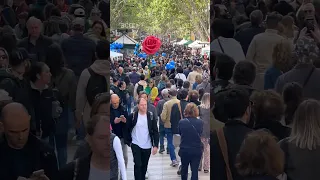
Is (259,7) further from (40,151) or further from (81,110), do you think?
(40,151)

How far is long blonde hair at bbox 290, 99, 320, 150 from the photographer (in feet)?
10.1

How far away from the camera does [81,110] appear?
300 centimetres

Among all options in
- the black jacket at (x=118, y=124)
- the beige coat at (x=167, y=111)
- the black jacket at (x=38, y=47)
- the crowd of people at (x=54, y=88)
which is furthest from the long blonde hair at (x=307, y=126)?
the beige coat at (x=167, y=111)

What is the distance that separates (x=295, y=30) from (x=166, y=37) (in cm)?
3134

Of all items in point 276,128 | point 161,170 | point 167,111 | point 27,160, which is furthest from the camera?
point 167,111

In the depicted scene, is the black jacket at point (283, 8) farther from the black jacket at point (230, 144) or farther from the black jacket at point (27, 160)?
the black jacket at point (27, 160)

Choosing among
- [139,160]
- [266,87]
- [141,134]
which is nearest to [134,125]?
[141,134]

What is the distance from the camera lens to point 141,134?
5.27m

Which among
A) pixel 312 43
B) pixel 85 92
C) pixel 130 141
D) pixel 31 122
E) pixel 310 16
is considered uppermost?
pixel 310 16

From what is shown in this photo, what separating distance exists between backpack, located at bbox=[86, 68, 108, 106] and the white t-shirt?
2306mm

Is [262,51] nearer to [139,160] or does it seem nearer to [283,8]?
[283,8]

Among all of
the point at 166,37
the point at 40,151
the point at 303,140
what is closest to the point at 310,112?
the point at 303,140

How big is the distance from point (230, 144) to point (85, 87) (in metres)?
1.13

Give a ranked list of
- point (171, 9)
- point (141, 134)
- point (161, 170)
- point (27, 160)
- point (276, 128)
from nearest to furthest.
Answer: point (27, 160) → point (276, 128) → point (141, 134) → point (161, 170) → point (171, 9)
